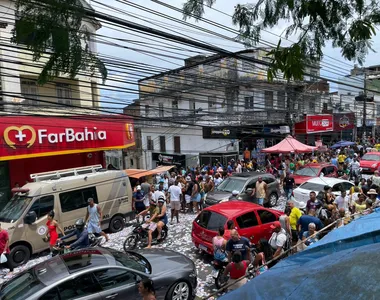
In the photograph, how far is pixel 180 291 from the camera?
670 cm

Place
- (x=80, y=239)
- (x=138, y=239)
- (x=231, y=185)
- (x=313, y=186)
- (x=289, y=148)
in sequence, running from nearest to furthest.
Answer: (x=80, y=239) → (x=138, y=239) → (x=313, y=186) → (x=231, y=185) → (x=289, y=148)

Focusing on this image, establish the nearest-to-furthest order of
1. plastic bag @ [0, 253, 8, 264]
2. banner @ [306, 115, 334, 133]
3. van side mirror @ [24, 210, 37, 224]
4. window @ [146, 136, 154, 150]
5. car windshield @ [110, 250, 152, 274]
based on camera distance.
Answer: car windshield @ [110, 250, 152, 274] < plastic bag @ [0, 253, 8, 264] < van side mirror @ [24, 210, 37, 224] < banner @ [306, 115, 334, 133] < window @ [146, 136, 154, 150]

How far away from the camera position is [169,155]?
3266 centimetres

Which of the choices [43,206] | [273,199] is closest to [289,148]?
[273,199]

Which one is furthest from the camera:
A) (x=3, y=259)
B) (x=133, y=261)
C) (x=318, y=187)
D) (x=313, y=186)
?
(x=313, y=186)

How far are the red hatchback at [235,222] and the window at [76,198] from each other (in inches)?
161

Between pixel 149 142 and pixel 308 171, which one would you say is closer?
pixel 308 171

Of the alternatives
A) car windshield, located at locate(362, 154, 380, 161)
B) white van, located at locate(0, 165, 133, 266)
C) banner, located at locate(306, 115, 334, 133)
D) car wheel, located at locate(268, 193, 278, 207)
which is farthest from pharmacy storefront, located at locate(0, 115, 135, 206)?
banner, located at locate(306, 115, 334, 133)

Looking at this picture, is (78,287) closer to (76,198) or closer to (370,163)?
(76,198)

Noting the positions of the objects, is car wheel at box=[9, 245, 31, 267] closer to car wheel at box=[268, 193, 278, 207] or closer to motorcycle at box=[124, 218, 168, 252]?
motorcycle at box=[124, 218, 168, 252]

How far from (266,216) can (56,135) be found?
10105 mm

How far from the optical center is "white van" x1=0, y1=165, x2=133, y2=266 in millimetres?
9539

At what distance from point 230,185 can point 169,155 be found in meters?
19.1

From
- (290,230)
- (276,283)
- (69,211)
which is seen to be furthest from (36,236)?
(276,283)
